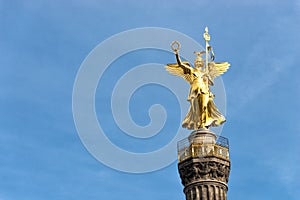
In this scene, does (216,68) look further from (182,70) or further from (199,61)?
(182,70)

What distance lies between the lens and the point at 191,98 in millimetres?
69938

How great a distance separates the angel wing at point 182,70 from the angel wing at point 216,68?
2201 millimetres

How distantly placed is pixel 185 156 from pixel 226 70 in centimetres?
1170

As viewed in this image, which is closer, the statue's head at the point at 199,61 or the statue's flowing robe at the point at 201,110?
the statue's flowing robe at the point at 201,110

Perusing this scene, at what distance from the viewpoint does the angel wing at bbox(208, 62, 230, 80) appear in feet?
237

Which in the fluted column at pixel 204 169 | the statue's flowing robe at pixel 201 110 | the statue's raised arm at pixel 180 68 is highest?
the statue's raised arm at pixel 180 68

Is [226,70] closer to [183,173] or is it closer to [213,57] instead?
[213,57]

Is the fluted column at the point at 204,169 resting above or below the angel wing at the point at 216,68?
below

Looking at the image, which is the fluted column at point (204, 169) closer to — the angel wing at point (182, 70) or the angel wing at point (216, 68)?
the angel wing at point (182, 70)

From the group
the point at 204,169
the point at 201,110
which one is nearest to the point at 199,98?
the point at 201,110

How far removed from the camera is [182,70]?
72.1 m

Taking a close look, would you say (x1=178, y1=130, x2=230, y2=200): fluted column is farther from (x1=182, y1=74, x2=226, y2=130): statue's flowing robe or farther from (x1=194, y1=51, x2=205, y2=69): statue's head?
(x1=194, y1=51, x2=205, y2=69): statue's head

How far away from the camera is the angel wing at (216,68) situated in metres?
72.2

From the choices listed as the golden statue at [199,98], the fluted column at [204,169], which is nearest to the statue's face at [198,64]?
the golden statue at [199,98]
